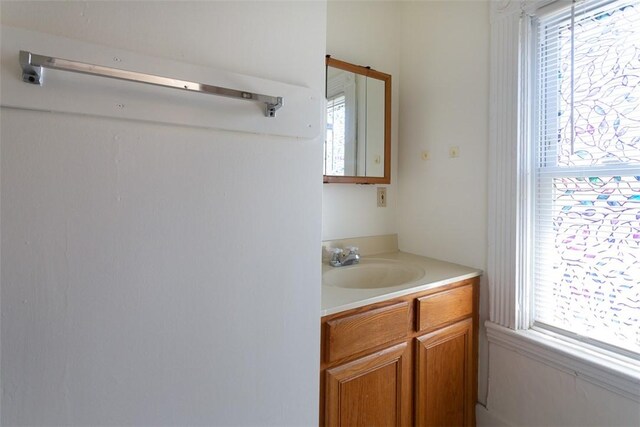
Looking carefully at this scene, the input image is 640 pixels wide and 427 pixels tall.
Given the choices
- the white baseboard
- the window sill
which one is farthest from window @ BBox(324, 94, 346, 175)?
→ the white baseboard

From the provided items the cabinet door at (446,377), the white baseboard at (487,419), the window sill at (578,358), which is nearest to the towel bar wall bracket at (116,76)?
the cabinet door at (446,377)

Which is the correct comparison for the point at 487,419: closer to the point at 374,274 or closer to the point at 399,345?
the point at 399,345

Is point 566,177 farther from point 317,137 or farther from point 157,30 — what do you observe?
point 157,30

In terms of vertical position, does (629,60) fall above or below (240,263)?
above

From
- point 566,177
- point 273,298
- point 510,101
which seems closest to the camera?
point 273,298

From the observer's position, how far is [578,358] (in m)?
1.11

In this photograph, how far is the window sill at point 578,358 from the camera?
1.02 metres

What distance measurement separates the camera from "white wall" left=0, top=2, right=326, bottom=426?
51cm

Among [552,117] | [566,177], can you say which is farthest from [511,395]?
[552,117]

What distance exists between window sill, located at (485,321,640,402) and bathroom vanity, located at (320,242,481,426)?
0.17m

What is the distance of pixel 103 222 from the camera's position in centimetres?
56

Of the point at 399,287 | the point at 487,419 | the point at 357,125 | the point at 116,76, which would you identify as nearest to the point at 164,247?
the point at 116,76

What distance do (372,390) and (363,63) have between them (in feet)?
5.16

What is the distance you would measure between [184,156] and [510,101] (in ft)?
4.36
